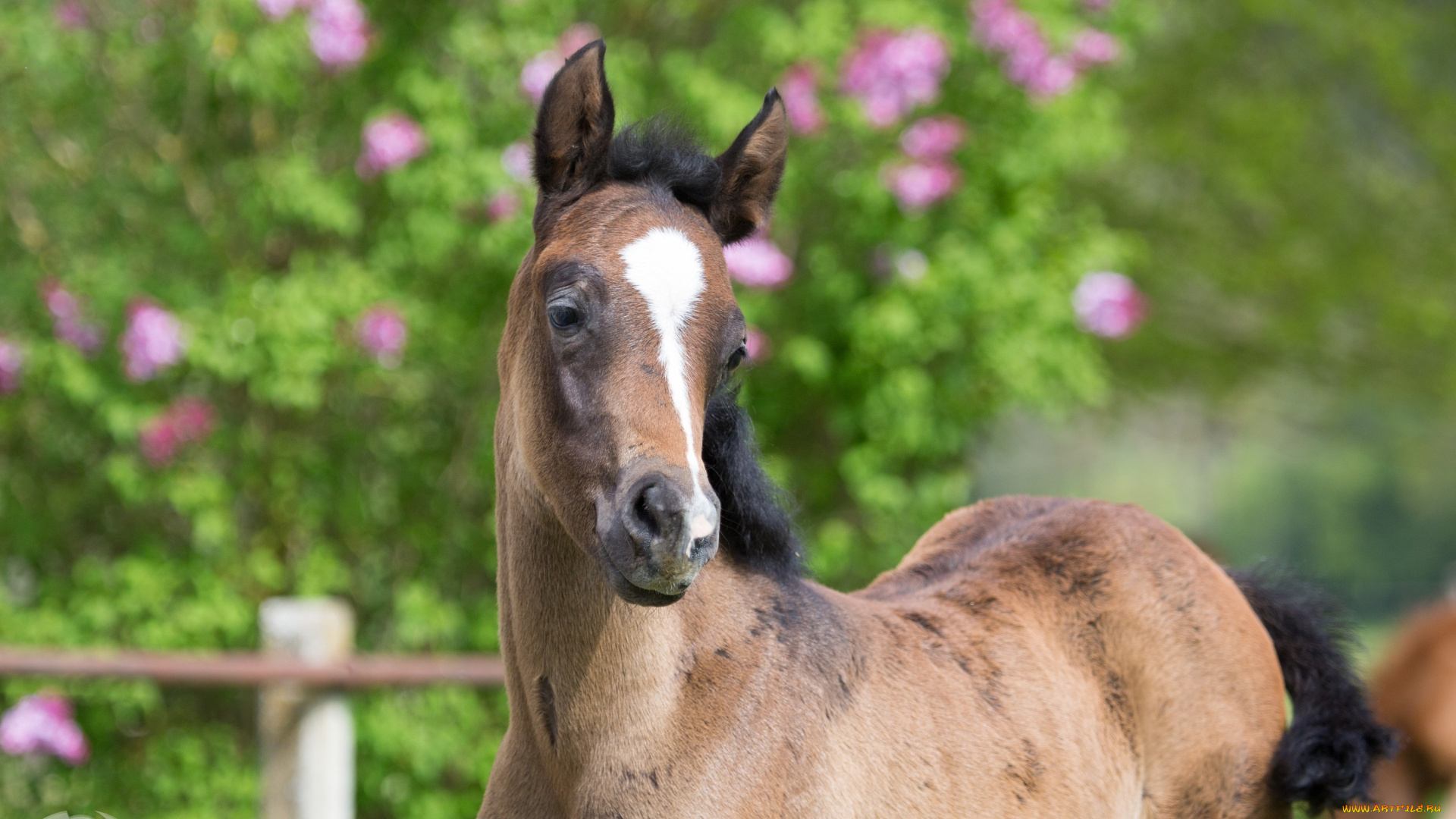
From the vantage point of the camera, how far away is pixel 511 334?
2.28 meters

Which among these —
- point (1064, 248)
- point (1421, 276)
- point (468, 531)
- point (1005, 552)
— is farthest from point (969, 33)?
point (1421, 276)

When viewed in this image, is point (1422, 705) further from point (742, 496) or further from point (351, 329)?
point (351, 329)

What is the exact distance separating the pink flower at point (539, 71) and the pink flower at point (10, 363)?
2.22 meters

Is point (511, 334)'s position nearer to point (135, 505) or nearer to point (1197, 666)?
point (1197, 666)

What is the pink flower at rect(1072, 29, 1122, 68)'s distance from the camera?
5402 millimetres

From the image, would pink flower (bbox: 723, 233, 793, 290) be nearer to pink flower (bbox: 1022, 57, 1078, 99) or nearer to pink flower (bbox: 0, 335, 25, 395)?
pink flower (bbox: 1022, 57, 1078, 99)

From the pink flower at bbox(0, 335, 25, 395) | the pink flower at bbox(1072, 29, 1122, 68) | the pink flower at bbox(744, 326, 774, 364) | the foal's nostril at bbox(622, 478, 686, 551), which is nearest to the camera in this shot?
the foal's nostril at bbox(622, 478, 686, 551)

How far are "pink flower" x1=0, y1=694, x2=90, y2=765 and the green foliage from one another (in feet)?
0.95

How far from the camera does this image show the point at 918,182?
16.8ft

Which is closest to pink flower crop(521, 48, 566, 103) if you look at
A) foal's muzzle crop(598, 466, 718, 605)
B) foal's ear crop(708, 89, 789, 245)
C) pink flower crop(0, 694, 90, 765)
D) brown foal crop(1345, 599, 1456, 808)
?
foal's ear crop(708, 89, 789, 245)

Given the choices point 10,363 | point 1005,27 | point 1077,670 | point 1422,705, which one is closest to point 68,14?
point 10,363

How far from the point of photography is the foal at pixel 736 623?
1962 mm

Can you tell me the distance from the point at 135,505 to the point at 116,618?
1.67 feet

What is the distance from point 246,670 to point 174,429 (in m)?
1.32
